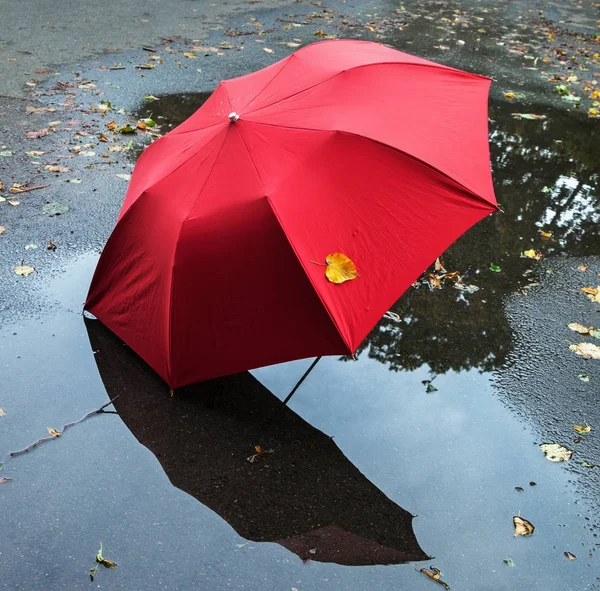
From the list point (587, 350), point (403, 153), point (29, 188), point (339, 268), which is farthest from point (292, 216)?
point (29, 188)

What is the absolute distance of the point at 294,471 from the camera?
9.69 ft

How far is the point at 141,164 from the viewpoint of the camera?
141 inches

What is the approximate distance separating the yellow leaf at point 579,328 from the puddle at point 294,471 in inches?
12.9

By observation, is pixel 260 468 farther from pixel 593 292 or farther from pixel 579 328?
pixel 593 292

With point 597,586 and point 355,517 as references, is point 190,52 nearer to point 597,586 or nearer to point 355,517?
point 355,517

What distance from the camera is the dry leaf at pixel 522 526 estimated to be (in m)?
2.66

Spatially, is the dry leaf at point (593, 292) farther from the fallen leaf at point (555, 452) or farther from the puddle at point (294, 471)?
the fallen leaf at point (555, 452)

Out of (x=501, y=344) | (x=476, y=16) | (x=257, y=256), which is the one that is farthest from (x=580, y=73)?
(x=257, y=256)

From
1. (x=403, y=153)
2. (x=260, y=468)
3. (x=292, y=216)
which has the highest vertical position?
(x=403, y=153)

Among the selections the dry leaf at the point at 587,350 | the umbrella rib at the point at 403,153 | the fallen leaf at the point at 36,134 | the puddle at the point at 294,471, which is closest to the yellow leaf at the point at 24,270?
the puddle at the point at 294,471

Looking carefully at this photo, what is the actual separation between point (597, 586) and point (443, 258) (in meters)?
2.31

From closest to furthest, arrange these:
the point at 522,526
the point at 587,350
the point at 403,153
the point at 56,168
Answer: the point at 522,526
the point at 403,153
the point at 587,350
the point at 56,168

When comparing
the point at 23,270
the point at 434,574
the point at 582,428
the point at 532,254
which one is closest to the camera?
the point at 434,574

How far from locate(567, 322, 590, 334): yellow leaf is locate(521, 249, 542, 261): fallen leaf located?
71 cm
